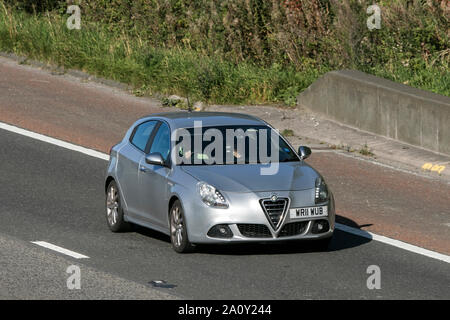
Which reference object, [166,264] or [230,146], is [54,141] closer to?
[230,146]

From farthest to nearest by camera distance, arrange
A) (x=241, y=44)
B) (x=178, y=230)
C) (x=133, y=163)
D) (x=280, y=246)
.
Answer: (x=241, y=44)
(x=133, y=163)
(x=280, y=246)
(x=178, y=230)

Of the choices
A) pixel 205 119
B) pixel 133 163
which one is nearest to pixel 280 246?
pixel 205 119

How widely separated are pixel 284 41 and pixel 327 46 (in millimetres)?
929

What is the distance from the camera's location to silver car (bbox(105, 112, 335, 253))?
12820 mm

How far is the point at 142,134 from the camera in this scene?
14.9 m

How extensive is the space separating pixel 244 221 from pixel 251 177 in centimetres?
60

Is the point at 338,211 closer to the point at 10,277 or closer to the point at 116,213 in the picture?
the point at 116,213

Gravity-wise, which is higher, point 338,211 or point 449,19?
point 449,19

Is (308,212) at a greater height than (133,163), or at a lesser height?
lesser

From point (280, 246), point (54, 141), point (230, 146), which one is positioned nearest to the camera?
point (280, 246)

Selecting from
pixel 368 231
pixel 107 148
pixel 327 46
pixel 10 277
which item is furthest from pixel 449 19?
pixel 10 277

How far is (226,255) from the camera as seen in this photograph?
13.2 metres

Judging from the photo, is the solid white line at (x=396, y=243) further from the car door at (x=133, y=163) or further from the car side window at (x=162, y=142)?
the car door at (x=133, y=163)

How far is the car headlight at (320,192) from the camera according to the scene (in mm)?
13133
